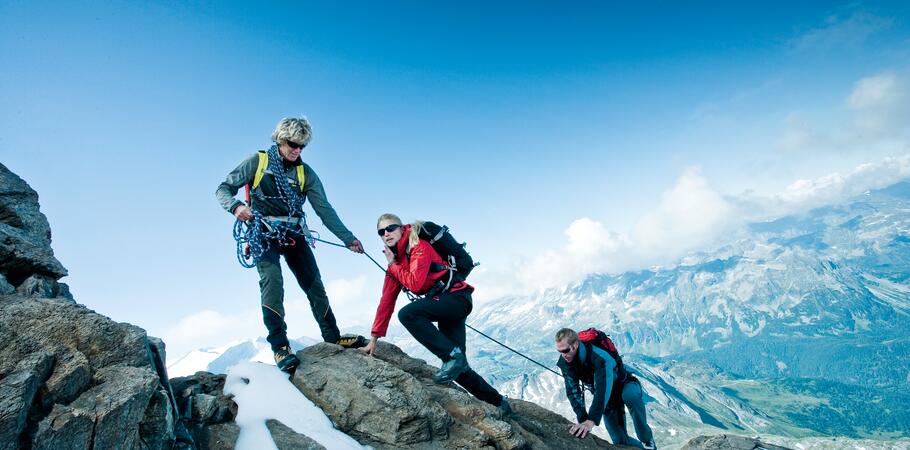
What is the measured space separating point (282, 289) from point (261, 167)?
2963mm

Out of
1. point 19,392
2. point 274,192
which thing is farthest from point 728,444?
point 19,392

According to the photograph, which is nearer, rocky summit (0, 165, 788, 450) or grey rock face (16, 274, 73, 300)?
rocky summit (0, 165, 788, 450)

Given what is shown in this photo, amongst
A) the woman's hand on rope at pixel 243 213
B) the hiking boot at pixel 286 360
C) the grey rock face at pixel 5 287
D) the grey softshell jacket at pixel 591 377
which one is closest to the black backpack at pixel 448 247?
the woman's hand on rope at pixel 243 213

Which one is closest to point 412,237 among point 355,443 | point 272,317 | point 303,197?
point 303,197

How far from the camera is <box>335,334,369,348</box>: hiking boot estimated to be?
1266cm

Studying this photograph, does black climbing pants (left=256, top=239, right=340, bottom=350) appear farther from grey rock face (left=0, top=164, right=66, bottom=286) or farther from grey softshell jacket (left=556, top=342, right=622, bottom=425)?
A: grey softshell jacket (left=556, top=342, right=622, bottom=425)

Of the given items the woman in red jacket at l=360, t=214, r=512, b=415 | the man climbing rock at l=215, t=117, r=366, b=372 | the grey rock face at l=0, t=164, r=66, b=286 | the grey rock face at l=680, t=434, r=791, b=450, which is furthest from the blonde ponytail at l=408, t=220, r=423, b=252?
the grey rock face at l=680, t=434, r=791, b=450

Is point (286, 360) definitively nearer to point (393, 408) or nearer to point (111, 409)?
point (393, 408)

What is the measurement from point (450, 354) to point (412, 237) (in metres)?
3.15

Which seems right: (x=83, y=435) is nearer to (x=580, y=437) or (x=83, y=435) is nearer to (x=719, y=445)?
(x=580, y=437)

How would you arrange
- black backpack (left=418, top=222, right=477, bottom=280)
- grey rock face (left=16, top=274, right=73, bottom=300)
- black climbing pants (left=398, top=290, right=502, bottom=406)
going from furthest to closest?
black backpack (left=418, top=222, right=477, bottom=280), black climbing pants (left=398, top=290, right=502, bottom=406), grey rock face (left=16, top=274, right=73, bottom=300)

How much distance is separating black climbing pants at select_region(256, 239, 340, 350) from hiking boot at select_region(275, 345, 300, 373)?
15 centimetres

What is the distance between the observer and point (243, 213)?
10016mm

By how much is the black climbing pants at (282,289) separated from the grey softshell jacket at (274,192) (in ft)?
2.83
